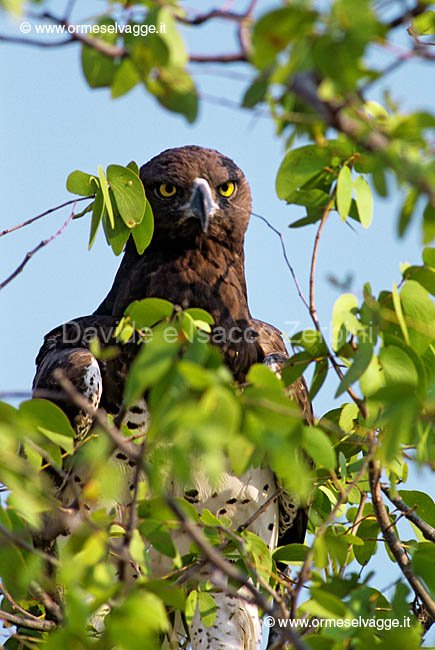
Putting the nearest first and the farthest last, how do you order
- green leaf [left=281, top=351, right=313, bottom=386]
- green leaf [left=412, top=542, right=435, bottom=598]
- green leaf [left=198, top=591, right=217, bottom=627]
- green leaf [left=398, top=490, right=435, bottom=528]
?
green leaf [left=281, top=351, right=313, bottom=386] < green leaf [left=412, top=542, right=435, bottom=598] < green leaf [left=198, top=591, right=217, bottom=627] < green leaf [left=398, top=490, right=435, bottom=528]

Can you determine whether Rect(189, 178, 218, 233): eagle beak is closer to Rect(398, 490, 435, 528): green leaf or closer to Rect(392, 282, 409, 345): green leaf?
Rect(398, 490, 435, 528): green leaf

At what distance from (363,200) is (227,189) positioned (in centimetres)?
226

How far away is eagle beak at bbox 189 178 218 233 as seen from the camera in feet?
16.9

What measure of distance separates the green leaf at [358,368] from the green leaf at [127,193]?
1679 millimetres

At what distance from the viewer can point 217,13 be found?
2201mm

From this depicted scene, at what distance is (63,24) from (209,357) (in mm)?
995

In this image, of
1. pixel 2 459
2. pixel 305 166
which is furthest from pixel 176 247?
pixel 2 459

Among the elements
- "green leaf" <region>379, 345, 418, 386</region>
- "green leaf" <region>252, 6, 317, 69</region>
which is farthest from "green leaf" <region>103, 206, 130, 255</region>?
"green leaf" <region>252, 6, 317, 69</region>

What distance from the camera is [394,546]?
11.7 feet

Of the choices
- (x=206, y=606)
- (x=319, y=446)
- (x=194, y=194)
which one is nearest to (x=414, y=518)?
(x=206, y=606)

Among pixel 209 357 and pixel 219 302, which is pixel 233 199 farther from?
pixel 209 357

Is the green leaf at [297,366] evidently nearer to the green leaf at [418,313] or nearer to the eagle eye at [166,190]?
the green leaf at [418,313]

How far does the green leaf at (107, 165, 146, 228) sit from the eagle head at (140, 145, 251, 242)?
1198 mm

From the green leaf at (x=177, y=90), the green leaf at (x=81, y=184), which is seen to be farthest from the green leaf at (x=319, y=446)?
the green leaf at (x=81, y=184)
